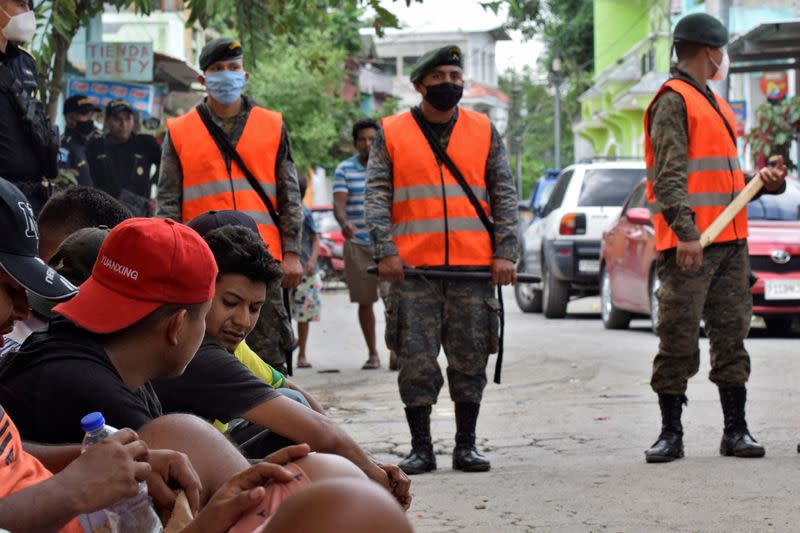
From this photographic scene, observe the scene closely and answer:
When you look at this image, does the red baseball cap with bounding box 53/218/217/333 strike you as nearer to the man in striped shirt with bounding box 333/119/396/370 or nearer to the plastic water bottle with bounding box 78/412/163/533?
the plastic water bottle with bounding box 78/412/163/533

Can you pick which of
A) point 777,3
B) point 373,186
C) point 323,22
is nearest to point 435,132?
point 373,186

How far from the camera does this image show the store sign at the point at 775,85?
24.3 m

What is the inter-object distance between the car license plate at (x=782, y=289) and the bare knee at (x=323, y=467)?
10.6m

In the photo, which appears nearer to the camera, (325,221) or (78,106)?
(78,106)

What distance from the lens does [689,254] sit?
696cm

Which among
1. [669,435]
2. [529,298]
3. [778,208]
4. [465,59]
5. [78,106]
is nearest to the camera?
[669,435]

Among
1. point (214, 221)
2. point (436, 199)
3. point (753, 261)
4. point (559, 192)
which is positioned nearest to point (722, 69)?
point (436, 199)

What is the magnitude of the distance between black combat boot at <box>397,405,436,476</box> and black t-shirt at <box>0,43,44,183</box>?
6.64 ft

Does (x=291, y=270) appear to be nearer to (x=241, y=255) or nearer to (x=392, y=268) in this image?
(x=392, y=268)

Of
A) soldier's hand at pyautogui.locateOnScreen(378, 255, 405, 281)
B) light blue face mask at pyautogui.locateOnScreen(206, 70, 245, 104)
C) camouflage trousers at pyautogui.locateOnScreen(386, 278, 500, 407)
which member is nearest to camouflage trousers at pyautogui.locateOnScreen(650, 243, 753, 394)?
camouflage trousers at pyautogui.locateOnScreen(386, 278, 500, 407)

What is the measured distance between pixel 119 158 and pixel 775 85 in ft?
51.7

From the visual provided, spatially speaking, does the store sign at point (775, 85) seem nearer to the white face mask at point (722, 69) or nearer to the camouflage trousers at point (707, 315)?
the white face mask at point (722, 69)

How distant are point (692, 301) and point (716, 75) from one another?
3.70ft

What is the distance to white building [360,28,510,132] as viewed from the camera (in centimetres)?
8706
